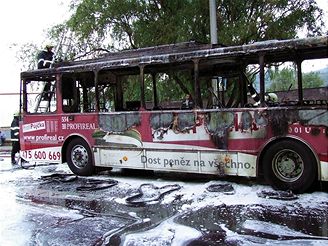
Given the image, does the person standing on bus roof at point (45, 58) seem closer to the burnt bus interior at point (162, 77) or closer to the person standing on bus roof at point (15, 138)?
the burnt bus interior at point (162, 77)

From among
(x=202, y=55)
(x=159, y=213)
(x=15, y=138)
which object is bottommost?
(x=159, y=213)

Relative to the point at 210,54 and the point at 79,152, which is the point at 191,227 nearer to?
the point at 210,54

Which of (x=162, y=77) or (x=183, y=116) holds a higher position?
(x=162, y=77)

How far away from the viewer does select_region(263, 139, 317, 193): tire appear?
7.78 meters

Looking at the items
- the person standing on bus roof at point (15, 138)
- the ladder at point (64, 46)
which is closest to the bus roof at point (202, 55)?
the person standing on bus roof at point (15, 138)

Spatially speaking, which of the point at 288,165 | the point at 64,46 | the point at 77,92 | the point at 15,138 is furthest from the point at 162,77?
the point at 64,46

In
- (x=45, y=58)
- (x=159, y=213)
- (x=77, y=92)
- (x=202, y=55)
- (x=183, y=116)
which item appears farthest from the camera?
(x=45, y=58)

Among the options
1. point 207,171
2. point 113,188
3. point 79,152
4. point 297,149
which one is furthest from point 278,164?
point 79,152

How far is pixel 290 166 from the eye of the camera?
8109mm

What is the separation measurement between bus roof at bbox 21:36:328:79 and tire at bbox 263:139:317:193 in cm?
163

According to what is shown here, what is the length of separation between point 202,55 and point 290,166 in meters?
2.66

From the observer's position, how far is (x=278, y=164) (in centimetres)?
823

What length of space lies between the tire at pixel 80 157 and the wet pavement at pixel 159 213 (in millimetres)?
673

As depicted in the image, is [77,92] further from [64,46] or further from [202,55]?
[64,46]
